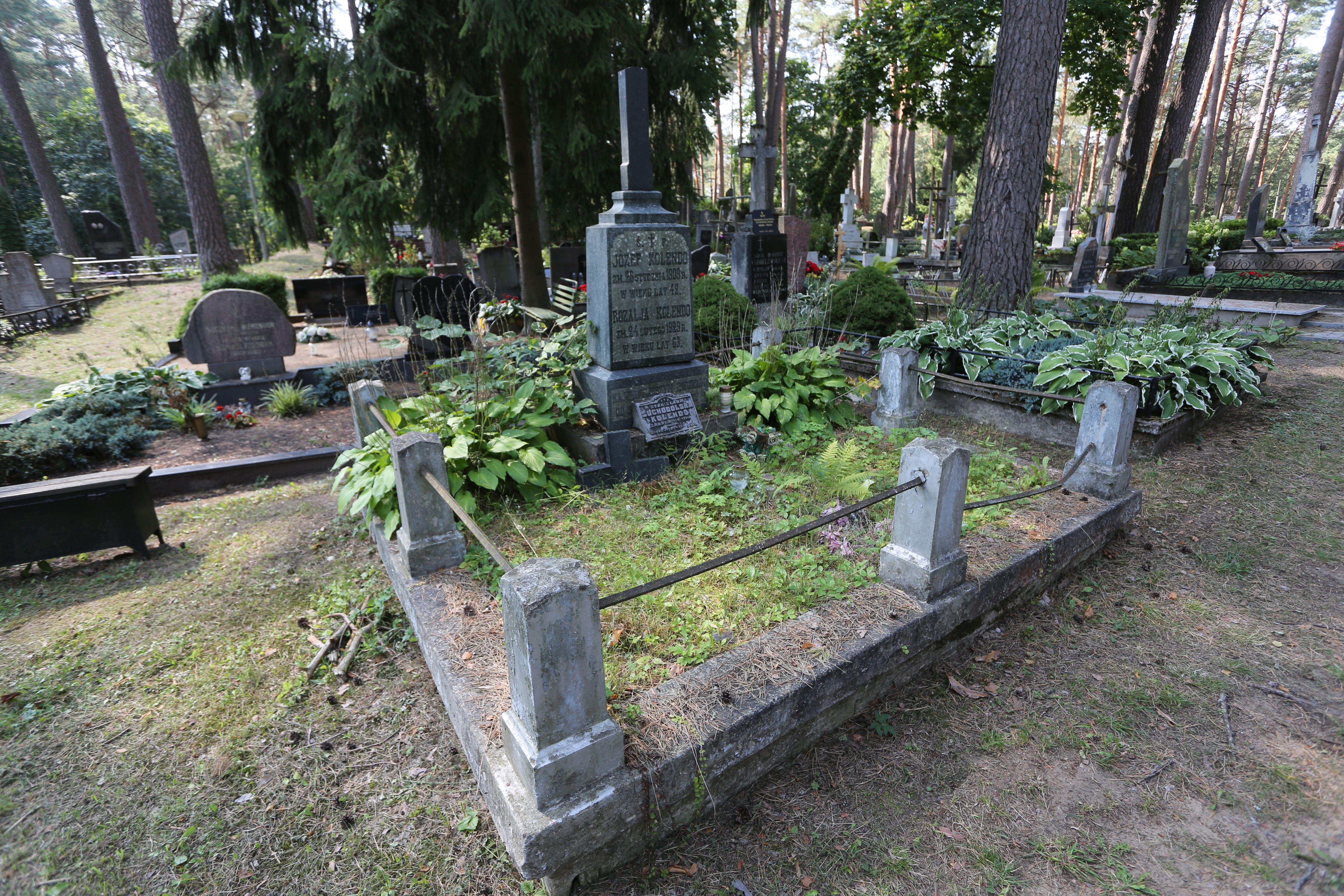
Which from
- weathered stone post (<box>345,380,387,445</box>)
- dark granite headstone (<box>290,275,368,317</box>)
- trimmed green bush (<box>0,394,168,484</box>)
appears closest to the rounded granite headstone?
trimmed green bush (<box>0,394,168,484</box>)

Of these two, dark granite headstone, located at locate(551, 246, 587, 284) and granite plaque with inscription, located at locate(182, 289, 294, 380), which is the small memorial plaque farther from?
dark granite headstone, located at locate(551, 246, 587, 284)

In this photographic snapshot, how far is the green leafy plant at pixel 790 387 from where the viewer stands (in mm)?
5477

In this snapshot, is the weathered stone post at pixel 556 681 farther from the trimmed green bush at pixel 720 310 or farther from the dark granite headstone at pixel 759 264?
the dark granite headstone at pixel 759 264

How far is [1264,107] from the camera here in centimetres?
3381

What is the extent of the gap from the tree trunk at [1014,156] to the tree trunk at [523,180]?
19.7 ft

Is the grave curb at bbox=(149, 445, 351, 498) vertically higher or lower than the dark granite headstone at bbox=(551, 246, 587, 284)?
lower

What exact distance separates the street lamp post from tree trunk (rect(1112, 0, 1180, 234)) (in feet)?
80.2

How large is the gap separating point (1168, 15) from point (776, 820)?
2213 centimetres

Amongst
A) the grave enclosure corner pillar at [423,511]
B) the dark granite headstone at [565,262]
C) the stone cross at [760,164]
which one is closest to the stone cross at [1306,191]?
the stone cross at [760,164]

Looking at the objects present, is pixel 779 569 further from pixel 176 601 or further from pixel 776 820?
pixel 176 601

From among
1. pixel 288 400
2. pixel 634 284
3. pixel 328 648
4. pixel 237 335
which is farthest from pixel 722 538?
pixel 237 335

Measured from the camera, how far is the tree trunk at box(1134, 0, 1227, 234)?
16312 mm

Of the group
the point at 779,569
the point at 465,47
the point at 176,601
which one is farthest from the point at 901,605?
the point at 465,47

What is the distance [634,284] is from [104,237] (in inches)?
1069
